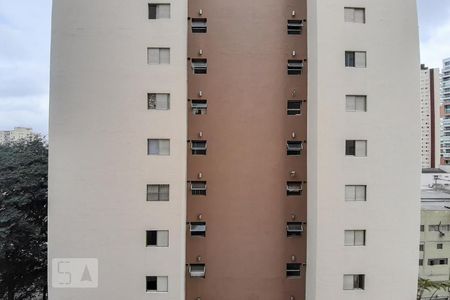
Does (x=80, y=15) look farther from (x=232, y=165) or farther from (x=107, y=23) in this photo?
(x=232, y=165)

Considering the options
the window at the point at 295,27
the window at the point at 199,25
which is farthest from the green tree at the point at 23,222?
the window at the point at 295,27

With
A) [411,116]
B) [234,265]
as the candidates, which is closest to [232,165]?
[234,265]

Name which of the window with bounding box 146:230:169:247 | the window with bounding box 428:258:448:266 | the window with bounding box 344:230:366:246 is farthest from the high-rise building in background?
the window with bounding box 146:230:169:247

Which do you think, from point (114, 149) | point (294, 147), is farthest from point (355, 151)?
point (114, 149)

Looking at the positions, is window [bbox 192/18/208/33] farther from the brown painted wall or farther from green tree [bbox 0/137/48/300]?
green tree [bbox 0/137/48/300]

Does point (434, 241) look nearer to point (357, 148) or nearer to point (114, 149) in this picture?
point (357, 148)

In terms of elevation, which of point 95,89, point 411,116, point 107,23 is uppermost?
point 107,23
